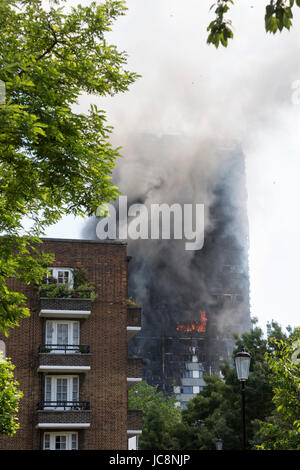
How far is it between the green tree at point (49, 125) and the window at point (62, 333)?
78.5ft

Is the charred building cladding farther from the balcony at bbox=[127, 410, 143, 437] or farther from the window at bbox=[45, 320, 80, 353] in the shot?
the balcony at bbox=[127, 410, 143, 437]

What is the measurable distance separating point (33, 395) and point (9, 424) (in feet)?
70.6

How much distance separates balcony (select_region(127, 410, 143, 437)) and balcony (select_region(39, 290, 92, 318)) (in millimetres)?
6420

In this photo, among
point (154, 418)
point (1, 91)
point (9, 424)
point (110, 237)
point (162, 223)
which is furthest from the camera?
point (162, 223)

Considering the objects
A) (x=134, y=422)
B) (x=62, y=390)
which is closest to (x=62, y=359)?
(x=62, y=390)

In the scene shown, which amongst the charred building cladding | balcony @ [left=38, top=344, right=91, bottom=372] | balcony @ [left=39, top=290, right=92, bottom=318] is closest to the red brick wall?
balcony @ [left=38, top=344, right=91, bottom=372]

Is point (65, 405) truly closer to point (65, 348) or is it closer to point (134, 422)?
point (65, 348)

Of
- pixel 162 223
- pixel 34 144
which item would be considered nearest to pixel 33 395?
pixel 34 144

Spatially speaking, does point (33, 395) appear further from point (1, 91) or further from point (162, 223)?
point (162, 223)

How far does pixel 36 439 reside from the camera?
1571 inches

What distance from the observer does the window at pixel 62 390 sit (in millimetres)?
40562

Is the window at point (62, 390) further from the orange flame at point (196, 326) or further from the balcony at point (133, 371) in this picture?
the orange flame at point (196, 326)

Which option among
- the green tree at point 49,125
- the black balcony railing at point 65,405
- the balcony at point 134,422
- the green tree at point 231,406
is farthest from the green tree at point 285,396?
the green tree at point 231,406
